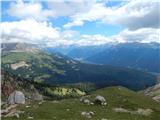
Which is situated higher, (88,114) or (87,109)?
(87,109)

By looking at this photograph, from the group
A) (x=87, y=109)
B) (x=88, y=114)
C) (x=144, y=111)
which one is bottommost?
(x=144, y=111)

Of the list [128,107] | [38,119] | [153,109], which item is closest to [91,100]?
[128,107]

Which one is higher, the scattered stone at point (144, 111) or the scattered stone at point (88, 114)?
the scattered stone at point (88, 114)

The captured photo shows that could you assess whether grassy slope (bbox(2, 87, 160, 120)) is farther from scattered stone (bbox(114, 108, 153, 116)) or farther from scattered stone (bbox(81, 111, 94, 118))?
scattered stone (bbox(114, 108, 153, 116))

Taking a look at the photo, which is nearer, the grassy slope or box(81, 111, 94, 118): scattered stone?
the grassy slope

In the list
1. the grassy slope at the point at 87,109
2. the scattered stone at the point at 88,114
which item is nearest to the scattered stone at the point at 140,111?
the grassy slope at the point at 87,109

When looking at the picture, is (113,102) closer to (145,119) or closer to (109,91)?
(145,119)

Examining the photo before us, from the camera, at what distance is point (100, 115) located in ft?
215

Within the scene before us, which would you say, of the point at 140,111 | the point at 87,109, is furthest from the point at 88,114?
the point at 140,111

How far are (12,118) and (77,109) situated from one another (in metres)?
17.1

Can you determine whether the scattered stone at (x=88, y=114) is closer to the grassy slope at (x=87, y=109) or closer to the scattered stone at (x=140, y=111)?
the grassy slope at (x=87, y=109)

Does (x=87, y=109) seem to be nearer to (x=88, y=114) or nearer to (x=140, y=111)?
(x=88, y=114)

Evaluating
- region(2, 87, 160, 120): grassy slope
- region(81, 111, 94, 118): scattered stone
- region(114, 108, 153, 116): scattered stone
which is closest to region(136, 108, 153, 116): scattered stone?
region(114, 108, 153, 116): scattered stone

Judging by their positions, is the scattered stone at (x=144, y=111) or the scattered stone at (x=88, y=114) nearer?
the scattered stone at (x=88, y=114)
